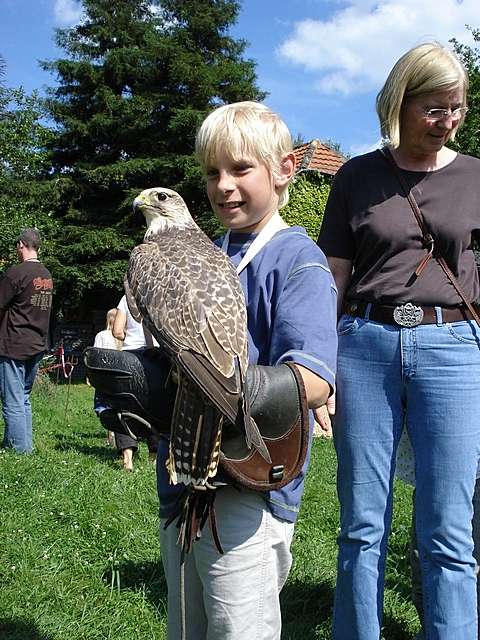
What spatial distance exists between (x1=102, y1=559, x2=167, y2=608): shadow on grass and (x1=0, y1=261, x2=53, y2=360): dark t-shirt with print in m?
3.90

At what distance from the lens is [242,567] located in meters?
1.80

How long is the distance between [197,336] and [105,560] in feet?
8.81

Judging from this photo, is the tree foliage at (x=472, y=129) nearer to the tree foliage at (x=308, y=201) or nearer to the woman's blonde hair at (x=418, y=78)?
the tree foliage at (x=308, y=201)

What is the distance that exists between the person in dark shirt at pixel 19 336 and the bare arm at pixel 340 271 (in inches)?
205

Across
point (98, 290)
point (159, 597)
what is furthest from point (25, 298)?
point (98, 290)

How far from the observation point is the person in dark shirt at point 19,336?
23.4 ft

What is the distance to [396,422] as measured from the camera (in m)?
2.61

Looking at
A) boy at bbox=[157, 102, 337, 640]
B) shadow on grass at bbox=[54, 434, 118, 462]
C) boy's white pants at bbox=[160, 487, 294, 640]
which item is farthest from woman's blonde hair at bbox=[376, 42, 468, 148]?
shadow on grass at bbox=[54, 434, 118, 462]

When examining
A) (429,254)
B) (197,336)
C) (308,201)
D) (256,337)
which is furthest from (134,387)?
(308,201)

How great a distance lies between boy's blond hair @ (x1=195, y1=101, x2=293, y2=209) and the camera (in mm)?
1961

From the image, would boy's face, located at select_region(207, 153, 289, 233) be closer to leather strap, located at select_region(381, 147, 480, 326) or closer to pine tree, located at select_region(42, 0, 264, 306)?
leather strap, located at select_region(381, 147, 480, 326)

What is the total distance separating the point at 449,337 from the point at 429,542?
0.80 metres

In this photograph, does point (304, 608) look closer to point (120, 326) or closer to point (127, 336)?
point (127, 336)

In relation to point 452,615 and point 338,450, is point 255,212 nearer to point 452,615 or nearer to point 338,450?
point 338,450
